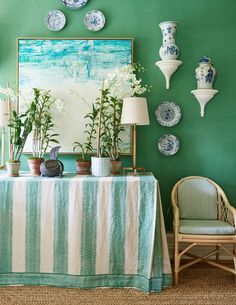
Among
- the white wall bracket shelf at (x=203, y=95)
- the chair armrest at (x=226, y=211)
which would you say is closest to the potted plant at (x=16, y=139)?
the white wall bracket shelf at (x=203, y=95)

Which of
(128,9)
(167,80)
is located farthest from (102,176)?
(128,9)

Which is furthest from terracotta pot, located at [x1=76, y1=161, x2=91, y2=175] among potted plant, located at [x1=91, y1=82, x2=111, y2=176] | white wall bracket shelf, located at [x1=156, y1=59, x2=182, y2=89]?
white wall bracket shelf, located at [x1=156, y1=59, x2=182, y2=89]

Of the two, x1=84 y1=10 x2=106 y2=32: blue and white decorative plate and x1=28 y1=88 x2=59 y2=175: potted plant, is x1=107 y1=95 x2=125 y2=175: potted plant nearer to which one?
x1=28 y1=88 x2=59 y2=175: potted plant

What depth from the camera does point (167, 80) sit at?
3.00 meters

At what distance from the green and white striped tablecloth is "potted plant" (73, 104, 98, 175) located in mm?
283

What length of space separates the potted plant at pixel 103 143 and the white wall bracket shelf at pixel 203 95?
2.78ft

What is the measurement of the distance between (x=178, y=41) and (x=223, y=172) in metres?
1.34

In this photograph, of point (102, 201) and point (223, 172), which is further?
point (223, 172)

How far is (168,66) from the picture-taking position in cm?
292

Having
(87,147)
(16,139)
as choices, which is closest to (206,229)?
(87,147)

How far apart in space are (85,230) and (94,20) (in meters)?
1.95

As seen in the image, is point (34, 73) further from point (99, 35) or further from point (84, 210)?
point (84, 210)

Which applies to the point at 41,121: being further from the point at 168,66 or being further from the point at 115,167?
the point at 168,66

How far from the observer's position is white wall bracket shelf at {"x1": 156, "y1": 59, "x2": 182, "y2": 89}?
9.55 feet
